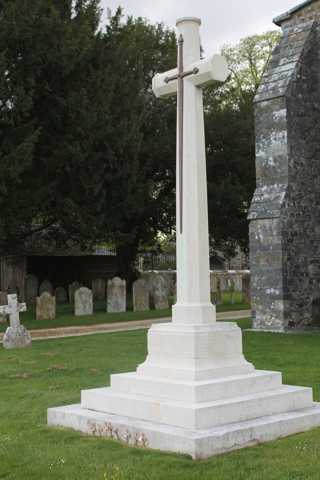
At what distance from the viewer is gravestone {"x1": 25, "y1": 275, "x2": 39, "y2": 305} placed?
2569cm

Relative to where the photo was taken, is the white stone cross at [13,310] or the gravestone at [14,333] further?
the white stone cross at [13,310]

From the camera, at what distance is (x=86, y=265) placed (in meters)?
30.7

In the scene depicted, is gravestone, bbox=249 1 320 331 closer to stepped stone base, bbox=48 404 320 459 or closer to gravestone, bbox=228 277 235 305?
stepped stone base, bbox=48 404 320 459

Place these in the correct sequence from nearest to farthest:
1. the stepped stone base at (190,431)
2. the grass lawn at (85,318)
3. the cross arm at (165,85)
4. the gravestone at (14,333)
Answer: the stepped stone base at (190,431)
the cross arm at (165,85)
the gravestone at (14,333)
the grass lawn at (85,318)

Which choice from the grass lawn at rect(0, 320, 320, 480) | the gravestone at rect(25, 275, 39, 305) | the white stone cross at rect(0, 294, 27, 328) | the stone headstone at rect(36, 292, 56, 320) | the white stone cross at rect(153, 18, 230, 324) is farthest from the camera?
the gravestone at rect(25, 275, 39, 305)

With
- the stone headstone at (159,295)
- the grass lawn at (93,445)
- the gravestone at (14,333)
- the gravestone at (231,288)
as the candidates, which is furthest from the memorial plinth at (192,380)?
the gravestone at (231,288)

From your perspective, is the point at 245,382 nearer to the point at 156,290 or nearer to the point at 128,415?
the point at 128,415

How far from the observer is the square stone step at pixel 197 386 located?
5645mm

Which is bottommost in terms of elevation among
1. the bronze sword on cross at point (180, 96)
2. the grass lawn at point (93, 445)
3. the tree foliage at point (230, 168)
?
the grass lawn at point (93, 445)

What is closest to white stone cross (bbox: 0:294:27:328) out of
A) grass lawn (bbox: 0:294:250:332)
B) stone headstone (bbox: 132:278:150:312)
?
grass lawn (bbox: 0:294:250:332)

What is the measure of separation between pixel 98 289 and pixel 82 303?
8415mm

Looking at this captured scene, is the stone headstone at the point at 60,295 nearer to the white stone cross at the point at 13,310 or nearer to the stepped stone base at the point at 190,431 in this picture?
the white stone cross at the point at 13,310

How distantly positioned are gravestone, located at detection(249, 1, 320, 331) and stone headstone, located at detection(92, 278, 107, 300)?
45.3 feet

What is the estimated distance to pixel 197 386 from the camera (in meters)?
5.61
